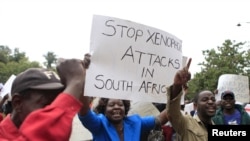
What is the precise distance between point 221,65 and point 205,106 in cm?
3645

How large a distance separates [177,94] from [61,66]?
1.62 meters

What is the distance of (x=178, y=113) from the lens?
3350 millimetres

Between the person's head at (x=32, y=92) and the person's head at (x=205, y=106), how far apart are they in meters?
2.26

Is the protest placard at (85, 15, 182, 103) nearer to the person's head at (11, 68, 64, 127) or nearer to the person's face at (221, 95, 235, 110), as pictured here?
the person's head at (11, 68, 64, 127)

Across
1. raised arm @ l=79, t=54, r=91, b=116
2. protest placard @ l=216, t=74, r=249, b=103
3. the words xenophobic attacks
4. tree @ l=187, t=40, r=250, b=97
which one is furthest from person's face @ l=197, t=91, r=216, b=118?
tree @ l=187, t=40, r=250, b=97

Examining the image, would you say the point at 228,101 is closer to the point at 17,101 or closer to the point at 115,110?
the point at 115,110

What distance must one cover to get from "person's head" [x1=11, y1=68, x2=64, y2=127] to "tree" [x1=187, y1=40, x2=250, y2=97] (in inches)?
1435

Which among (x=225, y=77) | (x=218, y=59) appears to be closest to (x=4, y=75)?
(x=218, y=59)

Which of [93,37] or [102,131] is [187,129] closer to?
[102,131]

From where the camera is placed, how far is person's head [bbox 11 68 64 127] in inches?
71.2

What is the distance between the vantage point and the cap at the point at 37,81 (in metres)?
1.81

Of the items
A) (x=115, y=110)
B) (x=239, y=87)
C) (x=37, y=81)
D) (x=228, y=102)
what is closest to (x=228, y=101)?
(x=228, y=102)

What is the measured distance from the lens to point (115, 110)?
11.6 feet

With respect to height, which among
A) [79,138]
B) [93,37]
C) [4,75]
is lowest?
[79,138]
